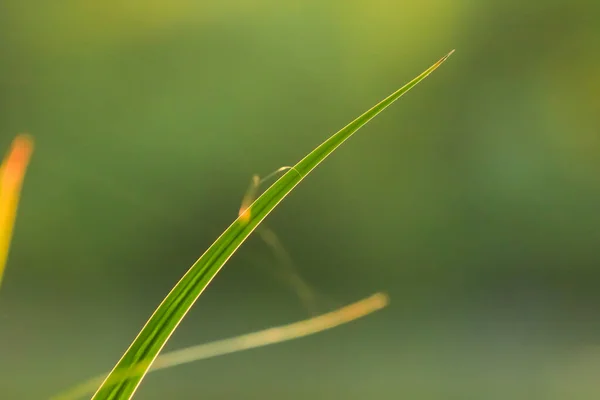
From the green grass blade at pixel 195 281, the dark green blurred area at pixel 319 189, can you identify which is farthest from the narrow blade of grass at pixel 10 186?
the dark green blurred area at pixel 319 189

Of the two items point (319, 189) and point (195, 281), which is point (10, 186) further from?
point (319, 189)

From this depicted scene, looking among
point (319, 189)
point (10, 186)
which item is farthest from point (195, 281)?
point (319, 189)

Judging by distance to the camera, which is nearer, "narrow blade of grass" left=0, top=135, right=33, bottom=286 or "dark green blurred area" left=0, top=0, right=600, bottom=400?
"narrow blade of grass" left=0, top=135, right=33, bottom=286

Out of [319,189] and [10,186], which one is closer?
[10,186]

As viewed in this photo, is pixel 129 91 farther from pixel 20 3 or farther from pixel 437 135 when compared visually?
pixel 437 135

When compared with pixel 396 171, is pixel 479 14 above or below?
above

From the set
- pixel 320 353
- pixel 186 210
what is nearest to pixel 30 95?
pixel 186 210

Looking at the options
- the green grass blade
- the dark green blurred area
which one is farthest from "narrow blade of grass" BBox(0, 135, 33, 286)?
the dark green blurred area

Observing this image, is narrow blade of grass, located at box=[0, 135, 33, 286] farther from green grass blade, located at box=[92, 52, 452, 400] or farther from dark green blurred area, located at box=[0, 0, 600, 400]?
dark green blurred area, located at box=[0, 0, 600, 400]
